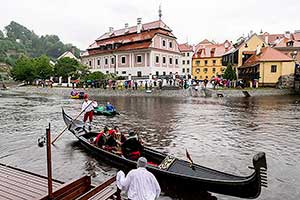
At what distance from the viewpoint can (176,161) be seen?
29.5 ft

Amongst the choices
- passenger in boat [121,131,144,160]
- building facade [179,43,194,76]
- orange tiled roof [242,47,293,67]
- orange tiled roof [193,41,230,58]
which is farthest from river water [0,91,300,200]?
building facade [179,43,194,76]

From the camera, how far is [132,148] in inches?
397

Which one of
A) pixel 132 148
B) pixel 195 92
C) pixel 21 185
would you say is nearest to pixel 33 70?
pixel 195 92

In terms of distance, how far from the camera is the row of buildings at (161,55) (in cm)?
5088

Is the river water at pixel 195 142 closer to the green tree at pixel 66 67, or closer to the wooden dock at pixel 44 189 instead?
the wooden dock at pixel 44 189

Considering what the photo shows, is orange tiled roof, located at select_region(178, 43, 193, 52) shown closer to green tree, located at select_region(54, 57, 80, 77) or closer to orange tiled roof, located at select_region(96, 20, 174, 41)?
orange tiled roof, located at select_region(96, 20, 174, 41)

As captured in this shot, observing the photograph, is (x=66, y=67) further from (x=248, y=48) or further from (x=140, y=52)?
(x=248, y=48)

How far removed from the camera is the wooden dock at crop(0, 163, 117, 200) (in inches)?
240

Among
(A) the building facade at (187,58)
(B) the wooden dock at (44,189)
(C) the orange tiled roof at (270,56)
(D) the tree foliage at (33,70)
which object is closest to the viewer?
(B) the wooden dock at (44,189)

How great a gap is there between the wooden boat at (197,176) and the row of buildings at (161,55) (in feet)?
150

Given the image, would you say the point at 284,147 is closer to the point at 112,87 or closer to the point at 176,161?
the point at 176,161

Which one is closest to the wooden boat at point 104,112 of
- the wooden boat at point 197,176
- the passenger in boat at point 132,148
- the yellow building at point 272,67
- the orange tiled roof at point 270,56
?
the wooden boat at point 197,176

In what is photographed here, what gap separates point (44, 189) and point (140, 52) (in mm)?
53766

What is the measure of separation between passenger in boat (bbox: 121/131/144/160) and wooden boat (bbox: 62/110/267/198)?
0.76 feet
